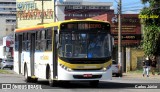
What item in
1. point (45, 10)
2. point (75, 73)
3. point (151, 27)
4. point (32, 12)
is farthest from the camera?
point (32, 12)

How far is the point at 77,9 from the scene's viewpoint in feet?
363

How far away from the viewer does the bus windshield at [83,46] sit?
22.3m

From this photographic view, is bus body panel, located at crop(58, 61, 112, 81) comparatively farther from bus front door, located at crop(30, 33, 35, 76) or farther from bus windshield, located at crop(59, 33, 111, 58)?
bus front door, located at crop(30, 33, 35, 76)

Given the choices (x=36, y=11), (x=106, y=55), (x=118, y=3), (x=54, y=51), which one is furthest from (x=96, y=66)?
(x=36, y=11)

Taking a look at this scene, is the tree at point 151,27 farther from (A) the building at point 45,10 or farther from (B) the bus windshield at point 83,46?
(A) the building at point 45,10

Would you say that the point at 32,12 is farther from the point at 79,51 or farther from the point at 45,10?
the point at 79,51

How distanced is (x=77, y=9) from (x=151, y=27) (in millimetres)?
66140

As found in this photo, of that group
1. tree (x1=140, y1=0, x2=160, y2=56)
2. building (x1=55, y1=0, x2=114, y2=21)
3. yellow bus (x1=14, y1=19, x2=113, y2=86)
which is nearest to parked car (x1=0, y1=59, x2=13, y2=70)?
tree (x1=140, y1=0, x2=160, y2=56)

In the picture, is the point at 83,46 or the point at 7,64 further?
the point at 7,64

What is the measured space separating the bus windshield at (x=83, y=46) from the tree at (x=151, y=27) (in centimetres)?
2275

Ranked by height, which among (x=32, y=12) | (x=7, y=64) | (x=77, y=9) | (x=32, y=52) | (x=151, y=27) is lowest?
(x=7, y=64)

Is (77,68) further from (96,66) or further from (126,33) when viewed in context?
(126,33)

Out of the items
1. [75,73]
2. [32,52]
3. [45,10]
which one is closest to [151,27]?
[32,52]

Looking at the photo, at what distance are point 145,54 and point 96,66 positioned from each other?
24479 millimetres
